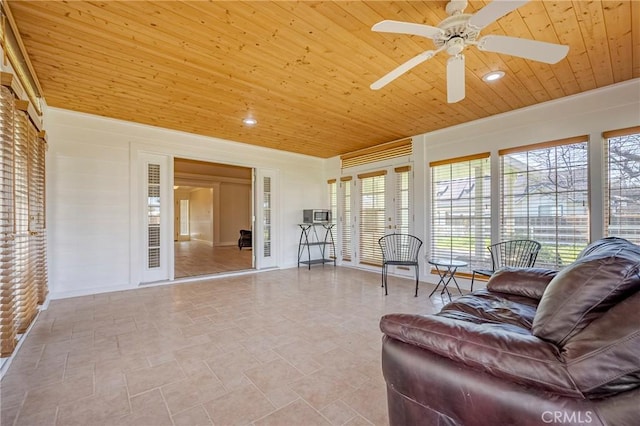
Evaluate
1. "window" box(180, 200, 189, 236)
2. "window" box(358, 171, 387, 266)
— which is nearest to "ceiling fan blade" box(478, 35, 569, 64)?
"window" box(358, 171, 387, 266)

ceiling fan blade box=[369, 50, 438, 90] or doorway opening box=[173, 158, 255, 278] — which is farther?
doorway opening box=[173, 158, 255, 278]

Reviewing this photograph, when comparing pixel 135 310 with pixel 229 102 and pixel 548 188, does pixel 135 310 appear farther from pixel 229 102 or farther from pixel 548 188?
pixel 548 188

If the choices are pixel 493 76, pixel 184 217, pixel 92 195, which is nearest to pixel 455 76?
pixel 493 76

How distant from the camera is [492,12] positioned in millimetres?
1600

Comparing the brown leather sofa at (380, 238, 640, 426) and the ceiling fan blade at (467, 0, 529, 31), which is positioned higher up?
the ceiling fan blade at (467, 0, 529, 31)

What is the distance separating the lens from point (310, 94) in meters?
3.42

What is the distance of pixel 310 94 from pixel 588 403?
3.36m

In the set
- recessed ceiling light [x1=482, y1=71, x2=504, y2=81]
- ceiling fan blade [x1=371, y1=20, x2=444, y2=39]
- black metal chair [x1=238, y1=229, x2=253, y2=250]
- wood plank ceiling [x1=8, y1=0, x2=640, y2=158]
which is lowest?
black metal chair [x1=238, y1=229, x2=253, y2=250]

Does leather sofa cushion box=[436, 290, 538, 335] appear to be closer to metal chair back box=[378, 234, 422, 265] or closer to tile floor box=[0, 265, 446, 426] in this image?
tile floor box=[0, 265, 446, 426]

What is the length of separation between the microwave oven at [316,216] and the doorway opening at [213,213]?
191 centimetres

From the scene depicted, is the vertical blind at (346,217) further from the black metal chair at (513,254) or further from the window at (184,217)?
the window at (184,217)

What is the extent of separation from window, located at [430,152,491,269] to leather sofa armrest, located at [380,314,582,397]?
12.1 ft

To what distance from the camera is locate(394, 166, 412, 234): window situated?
533 cm

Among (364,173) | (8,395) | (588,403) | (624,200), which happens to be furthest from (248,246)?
(588,403)
